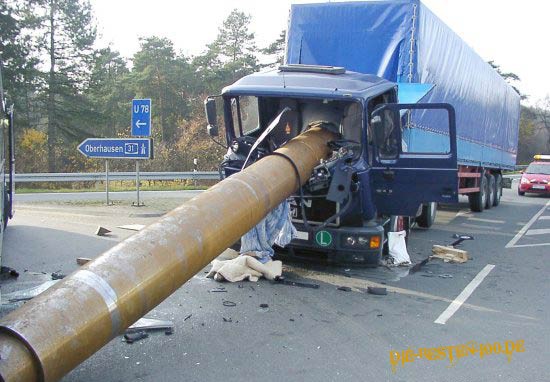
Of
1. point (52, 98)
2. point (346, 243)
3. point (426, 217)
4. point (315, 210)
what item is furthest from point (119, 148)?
point (52, 98)

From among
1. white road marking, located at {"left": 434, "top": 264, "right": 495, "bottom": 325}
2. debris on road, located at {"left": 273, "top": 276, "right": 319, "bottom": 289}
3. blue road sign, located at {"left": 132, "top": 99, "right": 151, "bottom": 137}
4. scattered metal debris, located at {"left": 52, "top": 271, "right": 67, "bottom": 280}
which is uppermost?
blue road sign, located at {"left": 132, "top": 99, "right": 151, "bottom": 137}

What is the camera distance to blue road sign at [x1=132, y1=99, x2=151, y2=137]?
1373 centimetres

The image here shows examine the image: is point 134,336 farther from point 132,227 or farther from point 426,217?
point 426,217

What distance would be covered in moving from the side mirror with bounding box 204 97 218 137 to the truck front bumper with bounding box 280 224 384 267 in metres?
1.95

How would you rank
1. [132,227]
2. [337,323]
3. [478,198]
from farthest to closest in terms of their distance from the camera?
[478,198]
[132,227]
[337,323]

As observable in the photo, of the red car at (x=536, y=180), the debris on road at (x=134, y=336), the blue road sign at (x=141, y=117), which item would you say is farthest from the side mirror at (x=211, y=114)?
the red car at (x=536, y=180)

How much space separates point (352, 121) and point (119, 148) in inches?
340

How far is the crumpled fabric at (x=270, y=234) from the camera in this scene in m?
6.71

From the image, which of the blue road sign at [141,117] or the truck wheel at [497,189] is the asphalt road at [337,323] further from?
the truck wheel at [497,189]

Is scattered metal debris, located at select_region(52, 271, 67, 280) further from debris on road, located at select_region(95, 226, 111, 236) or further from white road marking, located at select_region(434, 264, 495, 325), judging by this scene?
white road marking, located at select_region(434, 264, 495, 325)

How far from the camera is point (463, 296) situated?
21.5 ft

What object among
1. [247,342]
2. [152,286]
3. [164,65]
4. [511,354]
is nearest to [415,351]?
Result: [511,354]

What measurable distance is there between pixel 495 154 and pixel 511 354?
47.8ft

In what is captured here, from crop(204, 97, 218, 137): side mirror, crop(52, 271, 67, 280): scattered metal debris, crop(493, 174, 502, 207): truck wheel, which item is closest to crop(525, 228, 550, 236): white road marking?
crop(493, 174, 502, 207): truck wheel
